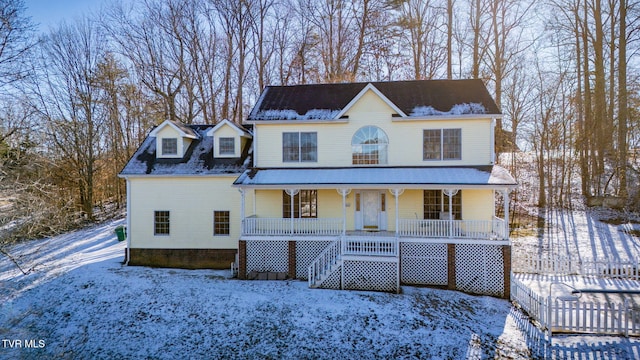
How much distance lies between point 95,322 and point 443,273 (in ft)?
41.0

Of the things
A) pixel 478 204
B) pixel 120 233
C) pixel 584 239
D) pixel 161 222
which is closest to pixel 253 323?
pixel 161 222

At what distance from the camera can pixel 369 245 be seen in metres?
13.7

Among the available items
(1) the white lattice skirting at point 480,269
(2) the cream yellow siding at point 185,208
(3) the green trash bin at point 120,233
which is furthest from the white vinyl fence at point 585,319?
(3) the green trash bin at point 120,233

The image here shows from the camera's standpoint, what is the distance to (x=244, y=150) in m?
17.4

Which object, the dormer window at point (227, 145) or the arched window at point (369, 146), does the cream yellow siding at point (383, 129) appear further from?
the dormer window at point (227, 145)

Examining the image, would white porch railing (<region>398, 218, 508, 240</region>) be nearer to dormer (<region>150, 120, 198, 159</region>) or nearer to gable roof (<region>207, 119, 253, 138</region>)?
gable roof (<region>207, 119, 253, 138</region>)

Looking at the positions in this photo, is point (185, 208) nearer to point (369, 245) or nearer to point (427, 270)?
point (369, 245)

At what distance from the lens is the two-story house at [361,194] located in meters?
13.4

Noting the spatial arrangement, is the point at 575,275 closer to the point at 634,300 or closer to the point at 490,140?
the point at 634,300

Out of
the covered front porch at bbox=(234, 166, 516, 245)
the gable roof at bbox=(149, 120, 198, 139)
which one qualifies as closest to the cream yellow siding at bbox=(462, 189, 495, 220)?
the covered front porch at bbox=(234, 166, 516, 245)

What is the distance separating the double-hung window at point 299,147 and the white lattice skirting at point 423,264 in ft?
19.4

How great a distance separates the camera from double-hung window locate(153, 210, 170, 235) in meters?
16.6

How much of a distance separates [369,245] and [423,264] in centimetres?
235

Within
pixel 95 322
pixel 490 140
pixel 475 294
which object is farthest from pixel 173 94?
pixel 475 294
